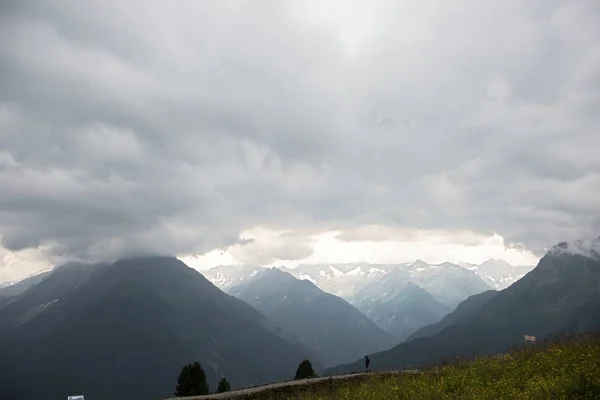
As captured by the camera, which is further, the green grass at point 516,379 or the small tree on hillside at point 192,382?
the small tree on hillside at point 192,382

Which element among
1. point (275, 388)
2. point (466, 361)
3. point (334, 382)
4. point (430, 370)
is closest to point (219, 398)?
point (275, 388)

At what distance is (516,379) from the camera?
21.3 meters

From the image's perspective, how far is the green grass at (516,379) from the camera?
18.2m

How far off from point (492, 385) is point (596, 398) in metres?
4.86

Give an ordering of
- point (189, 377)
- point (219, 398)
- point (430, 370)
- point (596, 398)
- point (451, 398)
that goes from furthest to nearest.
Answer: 1. point (189, 377)
2. point (219, 398)
3. point (430, 370)
4. point (451, 398)
5. point (596, 398)

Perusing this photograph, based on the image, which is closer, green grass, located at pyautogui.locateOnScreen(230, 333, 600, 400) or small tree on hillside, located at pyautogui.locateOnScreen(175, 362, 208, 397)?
green grass, located at pyautogui.locateOnScreen(230, 333, 600, 400)

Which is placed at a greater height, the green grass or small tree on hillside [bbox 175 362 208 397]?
the green grass

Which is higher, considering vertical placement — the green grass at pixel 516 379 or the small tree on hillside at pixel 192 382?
the green grass at pixel 516 379

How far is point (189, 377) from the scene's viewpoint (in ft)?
207

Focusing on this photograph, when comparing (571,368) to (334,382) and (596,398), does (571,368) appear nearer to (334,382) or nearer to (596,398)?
(596,398)

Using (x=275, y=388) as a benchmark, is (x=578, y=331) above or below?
above

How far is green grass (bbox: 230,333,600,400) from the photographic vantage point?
18172 millimetres

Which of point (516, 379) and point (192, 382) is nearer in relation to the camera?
point (516, 379)

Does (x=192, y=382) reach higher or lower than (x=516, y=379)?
lower
